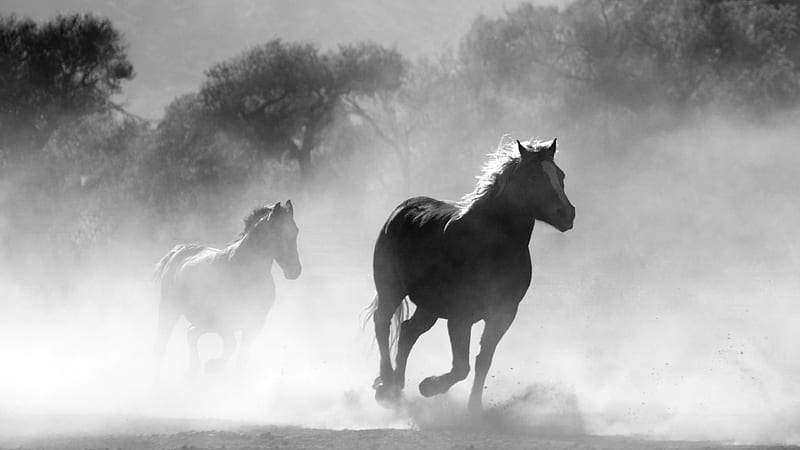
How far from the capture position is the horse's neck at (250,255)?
51.1 feet

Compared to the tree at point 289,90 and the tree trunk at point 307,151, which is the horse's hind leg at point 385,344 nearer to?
the tree at point 289,90

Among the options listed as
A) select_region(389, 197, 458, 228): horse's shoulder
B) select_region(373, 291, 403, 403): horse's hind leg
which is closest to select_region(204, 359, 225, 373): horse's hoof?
select_region(373, 291, 403, 403): horse's hind leg

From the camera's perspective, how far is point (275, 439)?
11.1m

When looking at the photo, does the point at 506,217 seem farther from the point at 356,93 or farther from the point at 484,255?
the point at 356,93

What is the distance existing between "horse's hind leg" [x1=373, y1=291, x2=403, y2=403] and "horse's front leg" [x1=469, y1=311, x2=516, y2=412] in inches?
36.9

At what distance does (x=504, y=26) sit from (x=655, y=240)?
17364 mm

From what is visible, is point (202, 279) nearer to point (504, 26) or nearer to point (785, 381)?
point (785, 381)

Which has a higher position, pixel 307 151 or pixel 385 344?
pixel 307 151

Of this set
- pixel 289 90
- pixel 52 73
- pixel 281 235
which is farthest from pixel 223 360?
pixel 289 90

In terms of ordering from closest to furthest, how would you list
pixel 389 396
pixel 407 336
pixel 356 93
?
pixel 389 396, pixel 407 336, pixel 356 93

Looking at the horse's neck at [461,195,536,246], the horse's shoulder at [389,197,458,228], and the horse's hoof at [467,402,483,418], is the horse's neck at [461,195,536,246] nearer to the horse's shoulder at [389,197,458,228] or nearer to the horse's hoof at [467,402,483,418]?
the horse's shoulder at [389,197,458,228]

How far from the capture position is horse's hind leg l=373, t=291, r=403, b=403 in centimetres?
1300

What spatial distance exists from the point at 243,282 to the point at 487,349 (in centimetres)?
403

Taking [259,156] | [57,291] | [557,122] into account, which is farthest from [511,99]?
[57,291]
